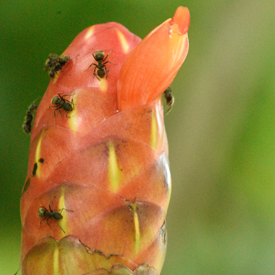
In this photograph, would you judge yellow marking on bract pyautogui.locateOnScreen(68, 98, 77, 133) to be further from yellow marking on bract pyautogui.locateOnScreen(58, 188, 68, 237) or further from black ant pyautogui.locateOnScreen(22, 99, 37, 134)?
black ant pyautogui.locateOnScreen(22, 99, 37, 134)

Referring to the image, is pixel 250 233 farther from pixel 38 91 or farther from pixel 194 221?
pixel 38 91

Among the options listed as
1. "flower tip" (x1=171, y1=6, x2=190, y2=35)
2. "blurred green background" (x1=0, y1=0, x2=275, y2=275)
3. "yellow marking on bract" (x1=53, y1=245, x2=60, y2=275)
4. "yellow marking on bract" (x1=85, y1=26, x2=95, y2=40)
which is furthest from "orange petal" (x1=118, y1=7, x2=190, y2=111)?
"blurred green background" (x1=0, y1=0, x2=275, y2=275)

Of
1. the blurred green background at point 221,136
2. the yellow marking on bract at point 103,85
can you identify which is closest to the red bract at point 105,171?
the yellow marking on bract at point 103,85

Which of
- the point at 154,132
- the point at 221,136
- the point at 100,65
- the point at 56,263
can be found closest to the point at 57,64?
the point at 100,65

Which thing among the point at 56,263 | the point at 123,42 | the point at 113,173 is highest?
the point at 123,42

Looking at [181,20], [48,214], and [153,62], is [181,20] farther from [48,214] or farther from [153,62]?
[48,214]

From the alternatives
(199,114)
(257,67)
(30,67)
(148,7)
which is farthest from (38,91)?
(257,67)

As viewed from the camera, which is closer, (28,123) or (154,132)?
(154,132)
